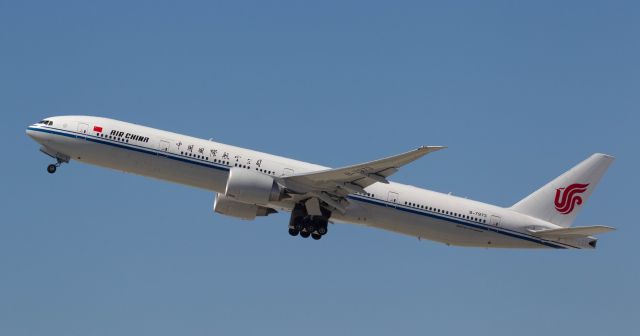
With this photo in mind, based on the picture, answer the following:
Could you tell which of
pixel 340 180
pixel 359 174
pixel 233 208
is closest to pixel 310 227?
Result: pixel 340 180

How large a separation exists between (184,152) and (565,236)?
19161mm

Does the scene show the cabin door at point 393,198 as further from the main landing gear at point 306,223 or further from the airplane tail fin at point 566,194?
the airplane tail fin at point 566,194

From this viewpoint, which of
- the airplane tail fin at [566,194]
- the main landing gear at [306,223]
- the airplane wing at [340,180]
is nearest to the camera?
the airplane wing at [340,180]

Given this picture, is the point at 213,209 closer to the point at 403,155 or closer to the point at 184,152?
the point at 184,152

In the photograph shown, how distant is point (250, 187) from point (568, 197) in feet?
57.7

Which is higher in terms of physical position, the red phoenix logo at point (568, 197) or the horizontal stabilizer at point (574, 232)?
the red phoenix logo at point (568, 197)

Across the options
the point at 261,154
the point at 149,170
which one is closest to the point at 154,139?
the point at 149,170

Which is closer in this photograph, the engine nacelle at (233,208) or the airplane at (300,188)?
the airplane at (300,188)

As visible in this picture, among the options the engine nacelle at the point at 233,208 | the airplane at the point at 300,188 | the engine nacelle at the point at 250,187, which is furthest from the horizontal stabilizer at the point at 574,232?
the engine nacelle at the point at 233,208

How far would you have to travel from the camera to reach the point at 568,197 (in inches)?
2271

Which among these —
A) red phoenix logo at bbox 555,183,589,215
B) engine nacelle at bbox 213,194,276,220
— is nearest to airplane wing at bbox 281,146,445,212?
engine nacelle at bbox 213,194,276,220

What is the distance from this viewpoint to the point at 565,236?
54.5m

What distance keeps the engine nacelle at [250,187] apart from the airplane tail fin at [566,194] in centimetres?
1349

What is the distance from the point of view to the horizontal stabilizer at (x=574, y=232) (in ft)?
168
